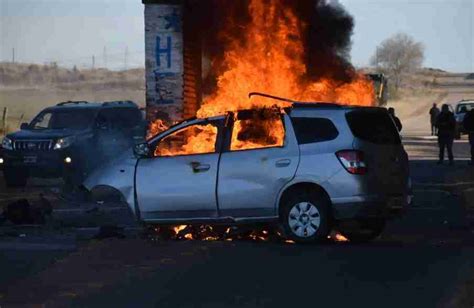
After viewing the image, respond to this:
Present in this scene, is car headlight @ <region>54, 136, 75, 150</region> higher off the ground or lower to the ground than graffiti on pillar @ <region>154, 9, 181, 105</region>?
lower

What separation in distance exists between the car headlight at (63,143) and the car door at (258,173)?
32.6 feet

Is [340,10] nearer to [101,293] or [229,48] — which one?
[229,48]

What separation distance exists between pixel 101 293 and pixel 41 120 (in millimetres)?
14745

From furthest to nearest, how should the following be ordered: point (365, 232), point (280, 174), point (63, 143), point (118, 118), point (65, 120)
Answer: point (118, 118)
point (65, 120)
point (63, 143)
point (365, 232)
point (280, 174)

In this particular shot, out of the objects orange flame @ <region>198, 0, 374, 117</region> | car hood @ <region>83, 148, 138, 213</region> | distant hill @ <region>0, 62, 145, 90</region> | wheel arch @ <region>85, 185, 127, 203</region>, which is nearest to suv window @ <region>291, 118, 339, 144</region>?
car hood @ <region>83, 148, 138, 213</region>

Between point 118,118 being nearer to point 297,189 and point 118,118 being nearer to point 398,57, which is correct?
point 297,189

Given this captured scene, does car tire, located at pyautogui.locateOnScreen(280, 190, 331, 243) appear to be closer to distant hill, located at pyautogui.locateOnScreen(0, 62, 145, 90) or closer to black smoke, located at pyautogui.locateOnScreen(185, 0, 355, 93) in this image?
black smoke, located at pyautogui.locateOnScreen(185, 0, 355, 93)

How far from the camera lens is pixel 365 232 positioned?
1342 cm

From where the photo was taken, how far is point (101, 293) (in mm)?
9328

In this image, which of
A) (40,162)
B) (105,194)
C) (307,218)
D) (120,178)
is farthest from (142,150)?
(40,162)

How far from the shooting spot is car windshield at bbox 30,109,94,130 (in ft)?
75.6

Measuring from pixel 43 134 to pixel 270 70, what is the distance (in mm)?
8101

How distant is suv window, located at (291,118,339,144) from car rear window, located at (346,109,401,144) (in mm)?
249

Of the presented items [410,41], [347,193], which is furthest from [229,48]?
[410,41]
